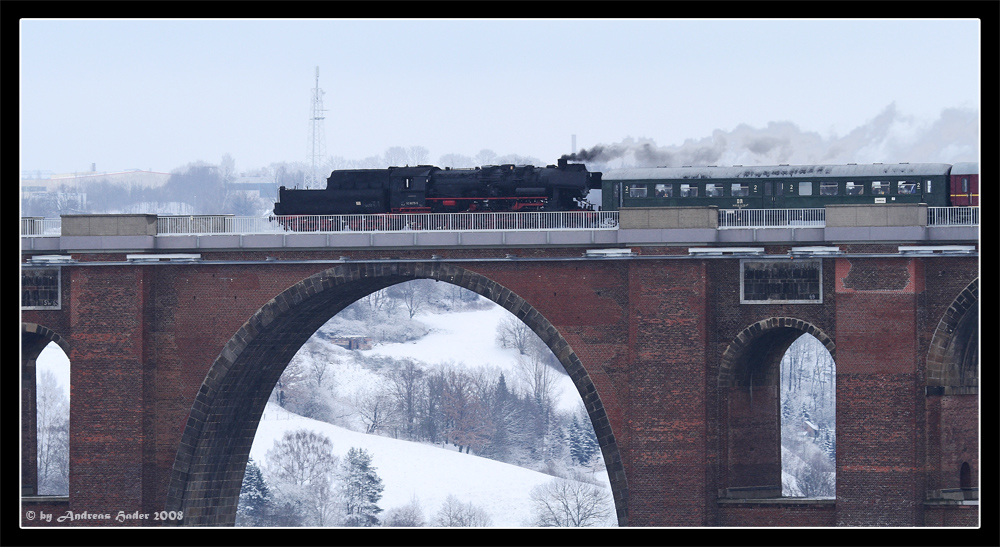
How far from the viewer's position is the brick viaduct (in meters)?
48.8

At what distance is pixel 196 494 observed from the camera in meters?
55.8

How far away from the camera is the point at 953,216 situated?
49812 mm

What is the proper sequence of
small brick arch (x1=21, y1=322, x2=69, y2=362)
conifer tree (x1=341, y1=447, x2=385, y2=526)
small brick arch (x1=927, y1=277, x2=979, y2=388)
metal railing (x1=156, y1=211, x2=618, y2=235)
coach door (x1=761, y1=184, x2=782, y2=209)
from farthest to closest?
conifer tree (x1=341, y1=447, x2=385, y2=526), small brick arch (x1=21, y1=322, x2=69, y2=362), metal railing (x1=156, y1=211, x2=618, y2=235), coach door (x1=761, y1=184, x2=782, y2=209), small brick arch (x1=927, y1=277, x2=979, y2=388)

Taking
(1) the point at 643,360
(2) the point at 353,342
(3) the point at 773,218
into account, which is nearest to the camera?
(1) the point at 643,360

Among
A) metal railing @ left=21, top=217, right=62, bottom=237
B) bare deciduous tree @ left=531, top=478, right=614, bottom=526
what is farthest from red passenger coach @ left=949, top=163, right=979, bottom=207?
bare deciduous tree @ left=531, top=478, right=614, bottom=526

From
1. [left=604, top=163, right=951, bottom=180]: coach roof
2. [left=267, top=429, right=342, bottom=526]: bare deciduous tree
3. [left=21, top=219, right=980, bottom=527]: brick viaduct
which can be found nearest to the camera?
[left=21, top=219, right=980, bottom=527]: brick viaduct

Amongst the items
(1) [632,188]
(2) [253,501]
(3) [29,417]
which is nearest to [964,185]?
(1) [632,188]

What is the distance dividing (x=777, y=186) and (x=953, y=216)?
6.59 metres

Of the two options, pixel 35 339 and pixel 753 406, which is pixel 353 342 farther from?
pixel 753 406

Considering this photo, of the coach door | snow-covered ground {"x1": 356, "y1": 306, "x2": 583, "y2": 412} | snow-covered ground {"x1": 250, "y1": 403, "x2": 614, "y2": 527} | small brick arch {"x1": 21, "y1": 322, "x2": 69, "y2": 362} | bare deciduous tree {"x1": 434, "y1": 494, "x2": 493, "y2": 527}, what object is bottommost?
bare deciduous tree {"x1": 434, "y1": 494, "x2": 493, "y2": 527}

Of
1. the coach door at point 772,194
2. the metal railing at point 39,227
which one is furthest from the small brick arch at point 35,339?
the coach door at point 772,194

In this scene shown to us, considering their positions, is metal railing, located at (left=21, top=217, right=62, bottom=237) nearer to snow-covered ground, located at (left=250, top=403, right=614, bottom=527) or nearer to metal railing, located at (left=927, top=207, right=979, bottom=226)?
metal railing, located at (left=927, top=207, right=979, bottom=226)

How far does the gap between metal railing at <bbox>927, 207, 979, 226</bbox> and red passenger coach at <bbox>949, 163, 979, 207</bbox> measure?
1.61 meters

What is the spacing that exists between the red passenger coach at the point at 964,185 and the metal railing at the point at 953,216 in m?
1.61
